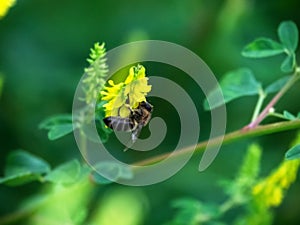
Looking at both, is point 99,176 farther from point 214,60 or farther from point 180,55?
point 214,60

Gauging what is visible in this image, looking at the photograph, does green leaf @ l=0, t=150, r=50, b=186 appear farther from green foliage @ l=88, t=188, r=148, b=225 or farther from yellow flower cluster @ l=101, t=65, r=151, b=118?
yellow flower cluster @ l=101, t=65, r=151, b=118

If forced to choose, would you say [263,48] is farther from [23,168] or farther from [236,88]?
[23,168]

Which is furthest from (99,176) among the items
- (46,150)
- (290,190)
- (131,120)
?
(290,190)

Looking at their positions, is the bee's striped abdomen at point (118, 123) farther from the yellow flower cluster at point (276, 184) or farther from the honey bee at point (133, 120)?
the yellow flower cluster at point (276, 184)

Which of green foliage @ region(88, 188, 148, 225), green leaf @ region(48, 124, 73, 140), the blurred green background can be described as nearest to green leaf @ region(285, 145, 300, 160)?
green leaf @ region(48, 124, 73, 140)

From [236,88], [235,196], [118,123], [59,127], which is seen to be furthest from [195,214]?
[118,123]
